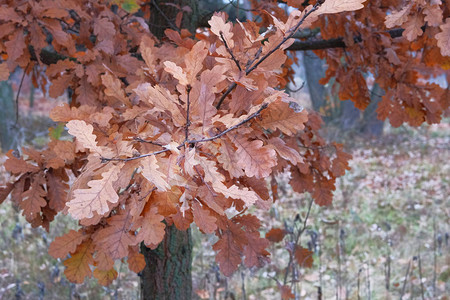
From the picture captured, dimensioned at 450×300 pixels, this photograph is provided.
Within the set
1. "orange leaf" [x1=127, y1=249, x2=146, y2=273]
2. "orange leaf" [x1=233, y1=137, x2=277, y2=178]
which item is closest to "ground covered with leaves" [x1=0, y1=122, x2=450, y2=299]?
"orange leaf" [x1=127, y1=249, x2=146, y2=273]

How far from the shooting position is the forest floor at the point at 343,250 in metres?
3.18

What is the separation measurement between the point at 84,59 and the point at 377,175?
5717 millimetres

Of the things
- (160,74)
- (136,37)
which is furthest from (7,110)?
(160,74)

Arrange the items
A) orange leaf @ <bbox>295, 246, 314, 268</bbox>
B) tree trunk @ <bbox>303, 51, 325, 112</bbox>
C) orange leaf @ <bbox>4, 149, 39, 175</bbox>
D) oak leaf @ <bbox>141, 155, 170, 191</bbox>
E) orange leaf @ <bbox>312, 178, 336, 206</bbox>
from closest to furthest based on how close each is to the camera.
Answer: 1. oak leaf @ <bbox>141, 155, 170, 191</bbox>
2. orange leaf @ <bbox>4, 149, 39, 175</bbox>
3. orange leaf @ <bbox>312, 178, 336, 206</bbox>
4. orange leaf @ <bbox>295, 246, 314, 268</bbox>
5. tree trunk @ <bbox>303, 51, 325, 112</bbox>

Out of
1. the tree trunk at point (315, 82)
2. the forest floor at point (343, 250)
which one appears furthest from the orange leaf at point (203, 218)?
the tree trunk at point (315, 82)

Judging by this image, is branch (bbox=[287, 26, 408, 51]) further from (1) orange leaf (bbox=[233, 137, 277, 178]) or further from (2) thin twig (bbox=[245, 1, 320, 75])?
(1) orange leaf (bbox=[233, 137, 277, 178])

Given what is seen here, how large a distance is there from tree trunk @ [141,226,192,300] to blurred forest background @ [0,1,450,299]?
0.28 m

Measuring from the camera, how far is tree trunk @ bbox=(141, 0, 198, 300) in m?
2.18

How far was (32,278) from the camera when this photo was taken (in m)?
3.50

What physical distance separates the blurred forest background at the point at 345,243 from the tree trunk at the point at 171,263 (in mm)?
286

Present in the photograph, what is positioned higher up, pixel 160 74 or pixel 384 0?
pixel 384 0

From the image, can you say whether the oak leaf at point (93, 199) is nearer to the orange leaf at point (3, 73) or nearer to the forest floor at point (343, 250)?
the orange leaf at point (3, 73)

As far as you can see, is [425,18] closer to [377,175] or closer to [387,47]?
[387,47]

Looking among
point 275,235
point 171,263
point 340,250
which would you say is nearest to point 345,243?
point 340,250
